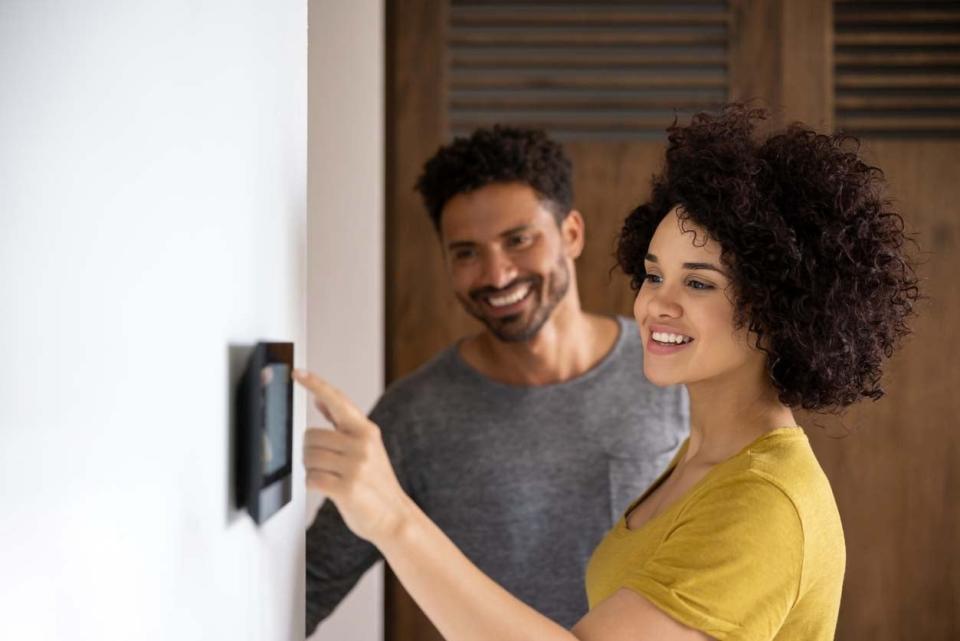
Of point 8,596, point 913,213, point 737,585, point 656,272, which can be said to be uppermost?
point 913,213

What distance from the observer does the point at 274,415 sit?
2.88 ft

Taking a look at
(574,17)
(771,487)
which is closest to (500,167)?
(574,17)

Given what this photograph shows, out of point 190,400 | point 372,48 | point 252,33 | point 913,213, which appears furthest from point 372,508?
point 913,213

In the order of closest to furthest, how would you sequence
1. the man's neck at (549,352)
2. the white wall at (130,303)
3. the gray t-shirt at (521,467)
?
the white wall at (130,303) → the gray t-shirt at (521,467) → the man's neck at (549,352)

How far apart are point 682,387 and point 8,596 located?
4.84 ft

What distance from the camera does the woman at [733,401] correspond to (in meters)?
0.95

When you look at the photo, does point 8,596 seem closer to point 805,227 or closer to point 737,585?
point 737,585

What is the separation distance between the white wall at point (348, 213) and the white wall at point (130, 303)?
3.68 feet

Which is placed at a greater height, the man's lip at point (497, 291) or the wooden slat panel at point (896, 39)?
the wooden slat panel at point (896, 39)

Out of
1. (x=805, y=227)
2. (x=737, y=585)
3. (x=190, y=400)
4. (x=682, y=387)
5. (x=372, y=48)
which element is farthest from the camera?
(x=372, y=48)

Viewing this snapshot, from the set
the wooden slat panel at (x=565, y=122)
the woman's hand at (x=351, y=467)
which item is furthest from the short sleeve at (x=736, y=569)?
the wooden slat panel at (x=565, y=122)

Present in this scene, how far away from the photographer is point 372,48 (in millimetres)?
2033

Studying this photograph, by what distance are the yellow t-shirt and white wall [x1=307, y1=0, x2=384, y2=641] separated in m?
1.07

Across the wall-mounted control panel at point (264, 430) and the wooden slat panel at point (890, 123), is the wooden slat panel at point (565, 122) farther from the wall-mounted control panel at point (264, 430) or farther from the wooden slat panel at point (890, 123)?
the wall-mounted control panel at point (264, 430)
